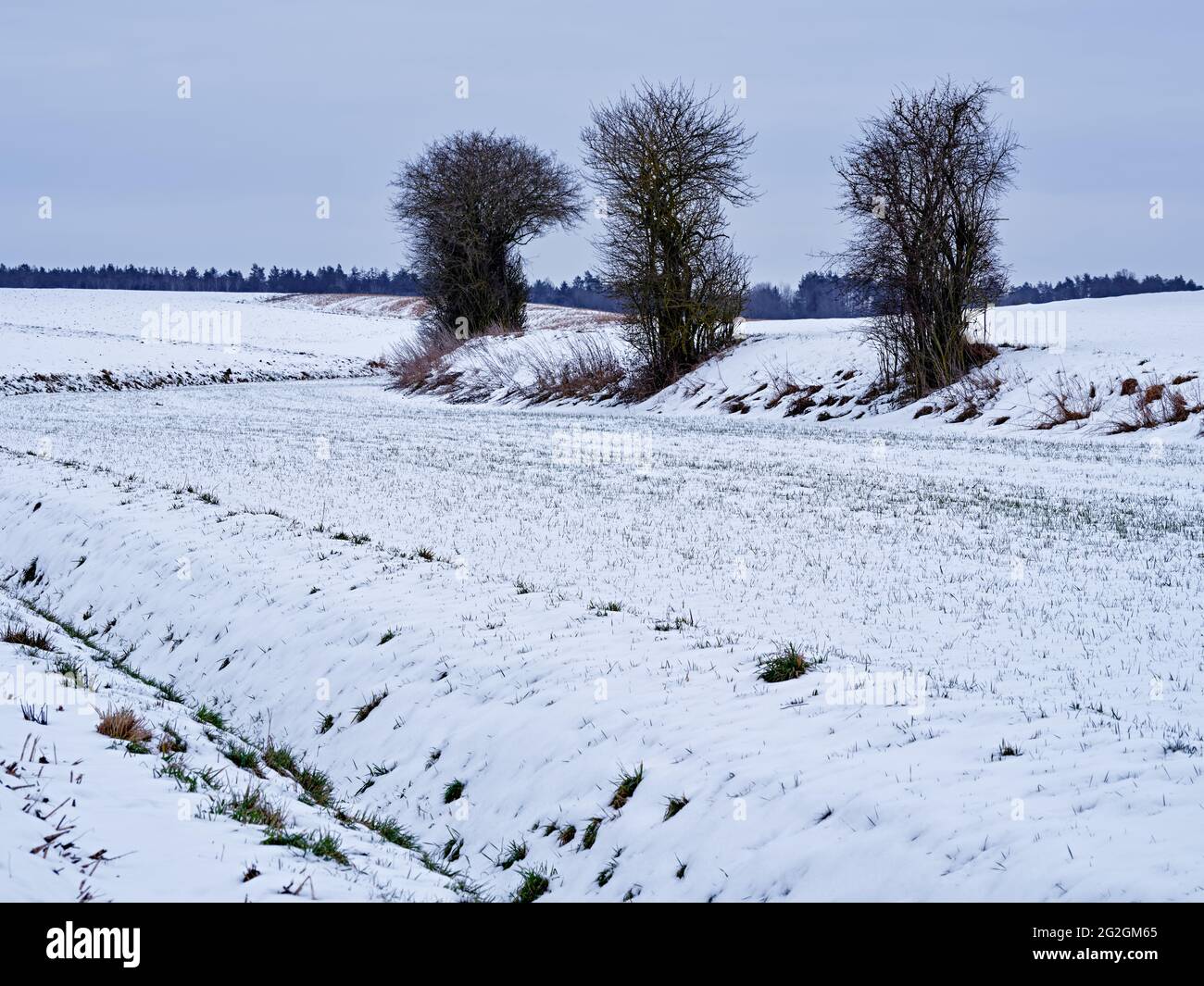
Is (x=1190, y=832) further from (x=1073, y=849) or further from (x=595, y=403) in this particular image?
(x=595, y=403)

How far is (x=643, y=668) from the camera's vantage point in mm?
6867

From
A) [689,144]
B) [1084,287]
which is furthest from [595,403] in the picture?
[1084,287]

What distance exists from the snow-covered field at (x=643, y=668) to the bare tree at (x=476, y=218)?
34803mm

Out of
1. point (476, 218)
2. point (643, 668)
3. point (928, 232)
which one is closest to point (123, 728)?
point (643, 668)

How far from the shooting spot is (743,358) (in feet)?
114

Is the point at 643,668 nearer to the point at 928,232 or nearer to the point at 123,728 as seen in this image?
the point at 123,728

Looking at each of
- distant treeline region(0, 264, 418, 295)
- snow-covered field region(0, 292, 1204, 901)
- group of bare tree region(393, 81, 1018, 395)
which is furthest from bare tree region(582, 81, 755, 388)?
distant treeline region(0, 264, 418, 295)

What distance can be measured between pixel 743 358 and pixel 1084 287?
8018 cm

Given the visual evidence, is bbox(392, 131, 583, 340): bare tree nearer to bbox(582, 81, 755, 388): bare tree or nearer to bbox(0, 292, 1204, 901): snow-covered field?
bbox(582, 81, 755, 388): bare tree

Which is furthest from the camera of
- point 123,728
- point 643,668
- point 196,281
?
point 196,281

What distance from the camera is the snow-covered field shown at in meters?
4.48

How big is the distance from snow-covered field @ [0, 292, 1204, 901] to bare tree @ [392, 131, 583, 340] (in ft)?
114

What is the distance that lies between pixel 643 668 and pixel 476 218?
1831 inches

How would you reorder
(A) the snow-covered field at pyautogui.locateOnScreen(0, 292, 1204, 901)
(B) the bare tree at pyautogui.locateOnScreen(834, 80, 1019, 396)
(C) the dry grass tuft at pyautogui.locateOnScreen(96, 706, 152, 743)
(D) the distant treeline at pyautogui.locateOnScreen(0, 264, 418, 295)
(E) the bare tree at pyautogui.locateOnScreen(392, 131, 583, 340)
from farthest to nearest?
1. (D) the distant treeline at pyautogui.locateOnScreen(0, 264, 418, 295)
2. (E) the bare tree at pyautogui.locateOnScreen(392, 131, 583, 340)
3. (B) the bare tree at pyautogui.locateOnScreen(834, 80, 1019, 396)
4. (C) the dry grass tuft at pyautogui.locateOnScreen(96, 706, 152, 743)
5. (A) the snow-covered field at pyautogui.locateOnScreen(0, 292, 1204, 901)
